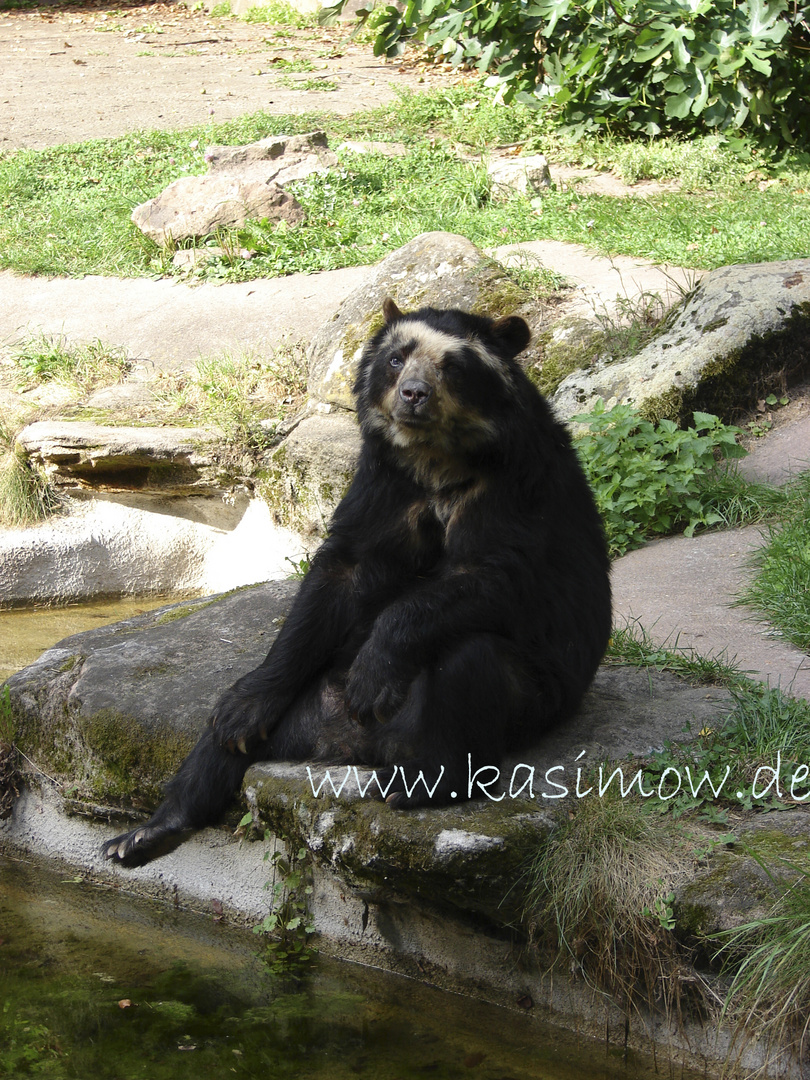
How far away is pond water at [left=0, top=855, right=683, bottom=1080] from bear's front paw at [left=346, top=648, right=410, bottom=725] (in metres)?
0.85

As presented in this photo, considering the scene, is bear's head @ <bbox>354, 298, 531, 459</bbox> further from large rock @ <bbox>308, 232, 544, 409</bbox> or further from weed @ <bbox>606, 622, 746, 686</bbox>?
large rock @ <bbox>308, 232, 544, 409</bbox>

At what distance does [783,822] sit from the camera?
3195 mm

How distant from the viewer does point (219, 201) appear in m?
10.3

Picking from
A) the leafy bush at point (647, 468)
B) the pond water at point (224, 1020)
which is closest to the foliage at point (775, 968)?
the pond water at point (224, 1020)

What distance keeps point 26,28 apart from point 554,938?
20513mm

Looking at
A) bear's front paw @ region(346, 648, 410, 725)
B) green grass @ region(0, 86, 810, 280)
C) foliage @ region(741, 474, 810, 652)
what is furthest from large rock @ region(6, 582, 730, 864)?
green grass @ region(0, 86, 810, 280)

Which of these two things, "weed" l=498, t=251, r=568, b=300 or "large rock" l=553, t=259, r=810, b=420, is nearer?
"large rock" l=553, t=259, r=810, b=420

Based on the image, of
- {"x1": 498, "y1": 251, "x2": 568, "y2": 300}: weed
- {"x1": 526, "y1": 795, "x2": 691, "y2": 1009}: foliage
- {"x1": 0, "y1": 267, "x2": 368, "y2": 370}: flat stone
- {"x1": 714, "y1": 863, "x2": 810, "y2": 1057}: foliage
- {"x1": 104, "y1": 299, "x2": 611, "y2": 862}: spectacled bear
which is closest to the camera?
{"x1": 714, "y1": 863, "x2": 810, "y2": 1057}: foliage

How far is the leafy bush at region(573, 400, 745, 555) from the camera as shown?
6.25 meters

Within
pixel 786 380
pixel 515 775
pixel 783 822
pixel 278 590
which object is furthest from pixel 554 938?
pixel 786 380

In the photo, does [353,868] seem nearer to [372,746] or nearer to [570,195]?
[372,746]

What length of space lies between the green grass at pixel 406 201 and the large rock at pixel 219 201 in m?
0.22

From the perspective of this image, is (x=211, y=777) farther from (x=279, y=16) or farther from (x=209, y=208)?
(x=279, y=16)

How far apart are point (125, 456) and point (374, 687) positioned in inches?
178
